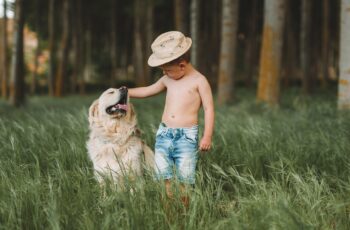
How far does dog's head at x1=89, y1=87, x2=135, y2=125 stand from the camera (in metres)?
4.32

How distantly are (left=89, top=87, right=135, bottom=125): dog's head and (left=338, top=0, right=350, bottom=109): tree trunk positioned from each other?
208 inches

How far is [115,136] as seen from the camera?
4.42 meters

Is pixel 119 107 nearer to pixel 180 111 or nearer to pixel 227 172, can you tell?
pixel 180 111

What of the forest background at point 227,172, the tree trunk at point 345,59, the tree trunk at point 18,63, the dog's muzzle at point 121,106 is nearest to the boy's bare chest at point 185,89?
the dog's muzzle at point 121,106

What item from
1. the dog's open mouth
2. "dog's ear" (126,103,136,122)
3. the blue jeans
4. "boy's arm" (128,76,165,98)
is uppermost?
"boy's arm" (128,76,165,98)

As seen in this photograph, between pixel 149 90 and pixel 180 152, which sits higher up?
pixel 149 90

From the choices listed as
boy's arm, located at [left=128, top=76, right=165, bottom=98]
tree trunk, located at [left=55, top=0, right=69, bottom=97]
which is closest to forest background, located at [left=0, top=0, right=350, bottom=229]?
boy's arm, located at [left=128, top=76, right=165, bottom=98]

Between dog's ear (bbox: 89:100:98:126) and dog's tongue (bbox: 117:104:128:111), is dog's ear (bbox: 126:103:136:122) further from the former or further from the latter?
dog's ear (bbox: 89:100:98:126)

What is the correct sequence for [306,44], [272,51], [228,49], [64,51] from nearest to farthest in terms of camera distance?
1. [272,51]
2. [228,49]
3. [306,44]
4. [64,51]

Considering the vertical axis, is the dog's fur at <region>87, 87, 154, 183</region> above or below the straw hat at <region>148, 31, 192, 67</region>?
below

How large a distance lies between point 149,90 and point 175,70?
1.30ft

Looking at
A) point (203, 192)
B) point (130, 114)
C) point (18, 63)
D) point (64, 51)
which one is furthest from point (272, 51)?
point (64, 51)

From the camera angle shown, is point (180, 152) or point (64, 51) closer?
point (180, 152)

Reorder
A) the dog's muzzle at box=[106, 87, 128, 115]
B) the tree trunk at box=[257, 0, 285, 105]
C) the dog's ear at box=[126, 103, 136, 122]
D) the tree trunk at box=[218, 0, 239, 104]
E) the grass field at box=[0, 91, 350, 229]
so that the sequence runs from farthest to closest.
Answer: the tree trunk at box=[218, 0, 239, 104] → the tree trunk at box=[257, 0, 285, 105] → the dog's ear at box=[126, 103, 136, 122] → the dog's muzzle at box=[106, 87, 128, 115] → the grass field at box=[0, 91, 350, 229]
